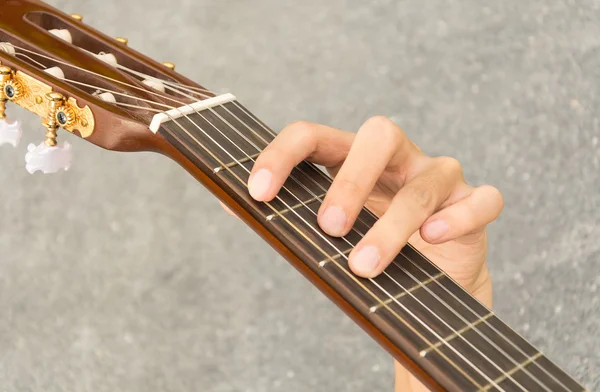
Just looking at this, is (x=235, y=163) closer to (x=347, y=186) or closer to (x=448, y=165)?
(x=347, y=186)

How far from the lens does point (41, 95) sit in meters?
0.75

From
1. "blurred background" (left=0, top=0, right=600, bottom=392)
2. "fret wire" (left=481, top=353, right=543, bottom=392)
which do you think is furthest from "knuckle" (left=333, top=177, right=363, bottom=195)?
"blurred background" (left=0, top=0, right=600, bottom=392)

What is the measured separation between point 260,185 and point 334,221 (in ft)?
0.26

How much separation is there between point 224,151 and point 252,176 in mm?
68

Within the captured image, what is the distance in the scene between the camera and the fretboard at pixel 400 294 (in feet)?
1.97

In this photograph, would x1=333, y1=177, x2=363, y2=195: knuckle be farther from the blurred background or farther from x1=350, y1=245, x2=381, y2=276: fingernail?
the blurred background

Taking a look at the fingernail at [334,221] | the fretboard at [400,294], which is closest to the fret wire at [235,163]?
the fretboard at [400,294]

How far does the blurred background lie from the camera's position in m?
1.67

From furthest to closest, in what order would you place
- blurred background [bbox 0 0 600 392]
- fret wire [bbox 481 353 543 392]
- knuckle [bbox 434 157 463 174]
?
1. blurred background [bbox 0 0 600 392]
2. knuckle [bbox 434 157 463 174]
3. fret wire [bbox 481 353 543 392]

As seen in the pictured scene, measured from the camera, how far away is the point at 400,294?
647 millimetres

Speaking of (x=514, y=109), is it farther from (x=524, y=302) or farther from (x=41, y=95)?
(x=41, y=95)

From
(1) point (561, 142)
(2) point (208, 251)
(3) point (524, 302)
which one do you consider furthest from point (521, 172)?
(2) point (208, 251)

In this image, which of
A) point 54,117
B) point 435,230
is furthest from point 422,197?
point 54,117

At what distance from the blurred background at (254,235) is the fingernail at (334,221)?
3.33 ft
